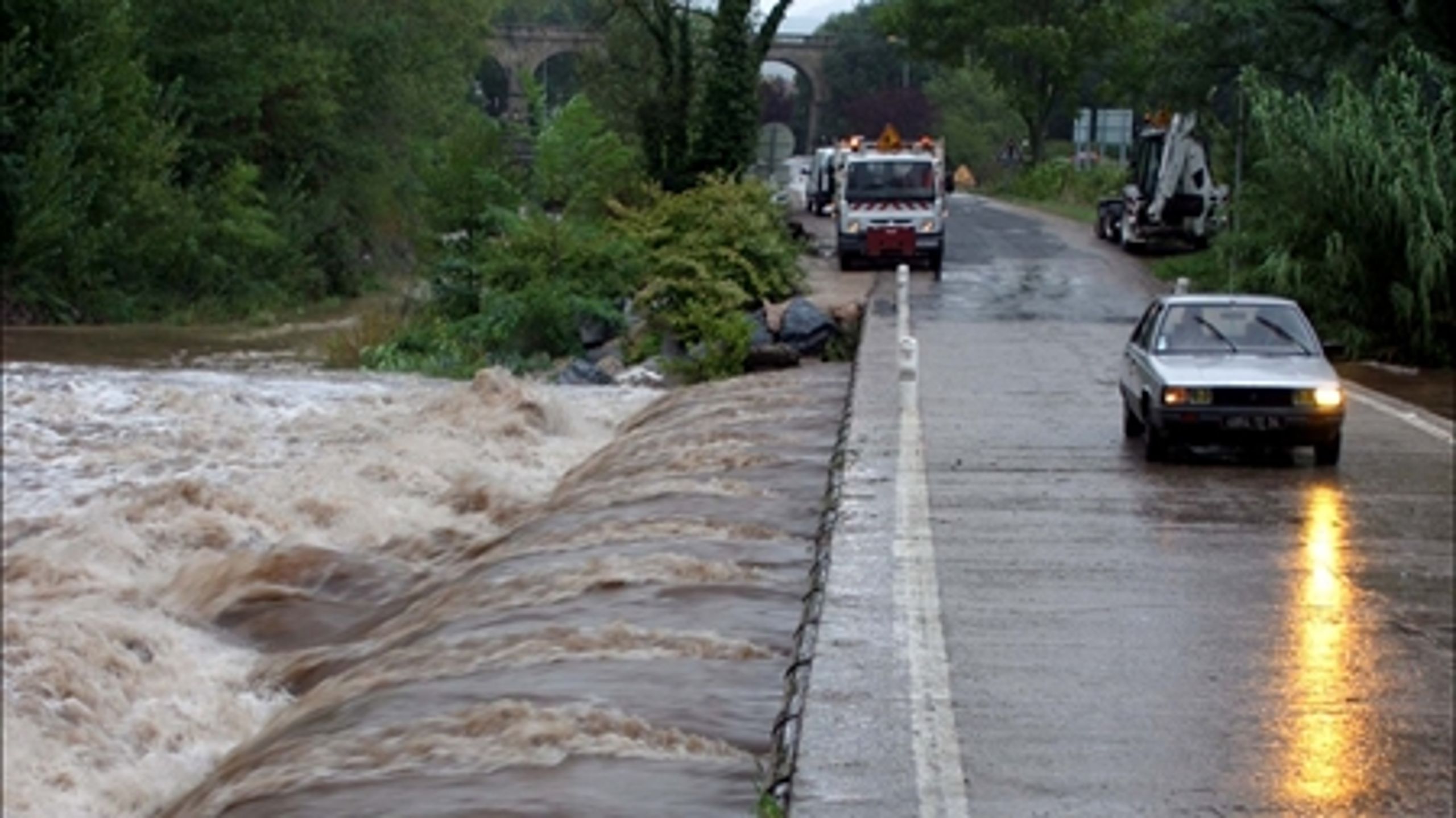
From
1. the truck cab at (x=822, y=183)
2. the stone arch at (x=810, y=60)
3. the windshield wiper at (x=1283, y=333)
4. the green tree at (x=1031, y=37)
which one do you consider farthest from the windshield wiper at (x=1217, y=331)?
the stone arch at (x=810, y=60)

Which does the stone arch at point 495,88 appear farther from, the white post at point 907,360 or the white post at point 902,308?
the white post at point 907,360

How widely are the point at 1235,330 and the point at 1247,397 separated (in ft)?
4.37

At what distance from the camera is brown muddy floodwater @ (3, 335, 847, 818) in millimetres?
9398

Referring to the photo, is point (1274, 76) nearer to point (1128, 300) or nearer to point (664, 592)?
point (1128, 300)

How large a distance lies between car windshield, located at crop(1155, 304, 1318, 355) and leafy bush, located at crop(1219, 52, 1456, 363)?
35.8ft

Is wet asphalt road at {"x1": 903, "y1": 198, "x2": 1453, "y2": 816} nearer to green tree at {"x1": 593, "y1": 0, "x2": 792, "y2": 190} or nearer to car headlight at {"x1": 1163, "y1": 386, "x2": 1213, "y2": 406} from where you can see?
car headlight at {"x1": 1163, "y1": 386, "x2": 1213, "y2": 406}

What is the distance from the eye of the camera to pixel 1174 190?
41312 millimetres

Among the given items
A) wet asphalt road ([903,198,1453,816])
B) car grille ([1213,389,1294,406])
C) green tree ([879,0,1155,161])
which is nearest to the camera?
wet asphalt road ([903,198,1453,816])

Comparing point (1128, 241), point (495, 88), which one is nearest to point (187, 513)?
point (1128, 241)

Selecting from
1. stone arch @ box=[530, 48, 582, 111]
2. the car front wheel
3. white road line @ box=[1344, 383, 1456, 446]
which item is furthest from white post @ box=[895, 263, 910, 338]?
stone arch @ box=[530, 48, 582, 111]

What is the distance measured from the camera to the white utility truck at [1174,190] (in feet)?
134

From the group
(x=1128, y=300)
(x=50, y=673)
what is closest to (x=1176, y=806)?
(x=50, y=673)

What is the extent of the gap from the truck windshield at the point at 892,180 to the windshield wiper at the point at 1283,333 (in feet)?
63.8

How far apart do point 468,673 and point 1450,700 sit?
4955 mm
